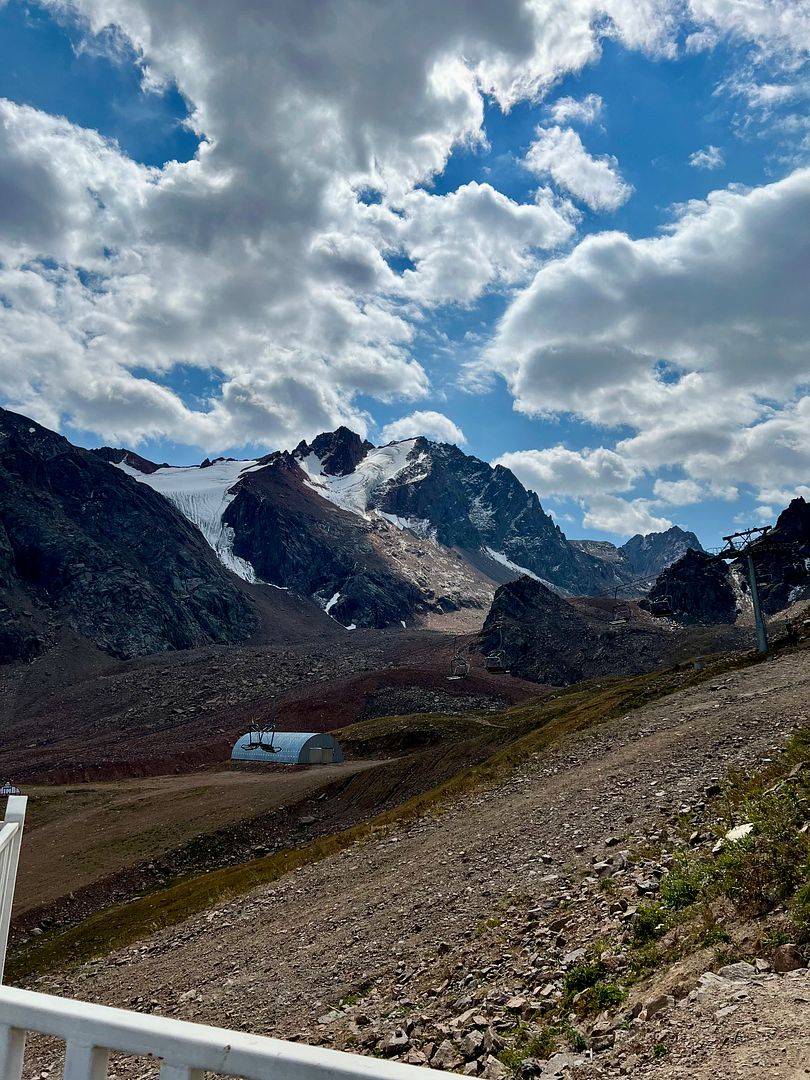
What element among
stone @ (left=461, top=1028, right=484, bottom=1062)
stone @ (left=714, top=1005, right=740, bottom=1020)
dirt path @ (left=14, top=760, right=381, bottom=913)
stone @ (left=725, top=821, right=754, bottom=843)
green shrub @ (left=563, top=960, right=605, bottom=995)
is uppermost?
stone @ (left=725, top=821, right=754, bottom=843)

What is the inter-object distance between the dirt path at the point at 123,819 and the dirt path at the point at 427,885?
20375mm

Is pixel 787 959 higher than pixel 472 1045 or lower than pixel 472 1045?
higher

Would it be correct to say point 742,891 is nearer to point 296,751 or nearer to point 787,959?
point 787,959

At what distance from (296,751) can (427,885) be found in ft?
209

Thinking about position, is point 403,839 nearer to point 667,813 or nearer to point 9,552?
point 667,813

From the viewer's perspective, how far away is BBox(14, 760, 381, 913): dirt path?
144 ft

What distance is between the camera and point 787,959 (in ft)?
24.4

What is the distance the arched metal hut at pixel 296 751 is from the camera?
78.6m

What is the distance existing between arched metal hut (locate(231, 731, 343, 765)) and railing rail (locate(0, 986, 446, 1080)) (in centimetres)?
7663

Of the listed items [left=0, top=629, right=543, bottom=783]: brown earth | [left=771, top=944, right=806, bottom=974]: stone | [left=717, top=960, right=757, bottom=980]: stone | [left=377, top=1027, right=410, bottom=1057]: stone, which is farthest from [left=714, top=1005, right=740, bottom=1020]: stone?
[left=0, top=629, right=543, bottom=783]: brown earth

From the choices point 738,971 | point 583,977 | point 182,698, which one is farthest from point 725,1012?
point 182,698

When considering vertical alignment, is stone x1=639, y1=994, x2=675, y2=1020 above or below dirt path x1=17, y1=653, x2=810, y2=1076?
above

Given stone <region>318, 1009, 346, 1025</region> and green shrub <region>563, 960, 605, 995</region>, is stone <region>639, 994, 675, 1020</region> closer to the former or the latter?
green shrub <region>563, 960, 605, 995</region>

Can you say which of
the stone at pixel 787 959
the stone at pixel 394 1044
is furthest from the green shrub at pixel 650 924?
the stone at pixel 394 1044
